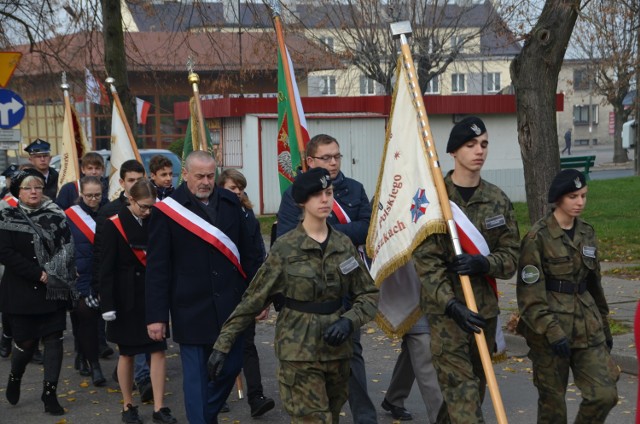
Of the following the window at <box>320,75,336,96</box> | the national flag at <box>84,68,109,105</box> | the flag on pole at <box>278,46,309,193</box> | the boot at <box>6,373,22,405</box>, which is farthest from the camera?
the window at <box>320,75,336,96</box>

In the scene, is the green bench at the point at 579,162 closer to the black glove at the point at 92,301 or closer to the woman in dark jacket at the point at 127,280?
the black glove at the point at 92,301

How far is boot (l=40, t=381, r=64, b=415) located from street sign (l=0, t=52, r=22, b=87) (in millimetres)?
8308

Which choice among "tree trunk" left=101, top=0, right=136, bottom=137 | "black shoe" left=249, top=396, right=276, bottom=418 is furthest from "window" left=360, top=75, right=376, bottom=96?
"black shoe" left=249, top=396, right=276, bottom=418

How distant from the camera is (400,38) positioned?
627 centimetres

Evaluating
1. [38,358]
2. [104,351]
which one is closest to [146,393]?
[104,351]

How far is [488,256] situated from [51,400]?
4.12 metres

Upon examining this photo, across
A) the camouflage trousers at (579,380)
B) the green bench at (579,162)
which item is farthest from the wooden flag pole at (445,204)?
the green bench at (579,162)

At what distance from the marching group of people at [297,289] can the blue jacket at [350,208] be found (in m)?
0.01

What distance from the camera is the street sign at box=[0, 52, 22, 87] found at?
605 inches

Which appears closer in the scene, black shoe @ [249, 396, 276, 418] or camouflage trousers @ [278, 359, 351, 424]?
camouflage trousers @ [278, 359, 351, 424]

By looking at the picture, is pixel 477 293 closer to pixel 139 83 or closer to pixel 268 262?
pixel 268 262

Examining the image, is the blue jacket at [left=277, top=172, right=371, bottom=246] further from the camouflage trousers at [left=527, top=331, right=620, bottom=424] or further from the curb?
the curb

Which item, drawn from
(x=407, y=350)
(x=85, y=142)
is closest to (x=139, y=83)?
(x=85, y=142)

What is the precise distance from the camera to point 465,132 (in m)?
5.81
